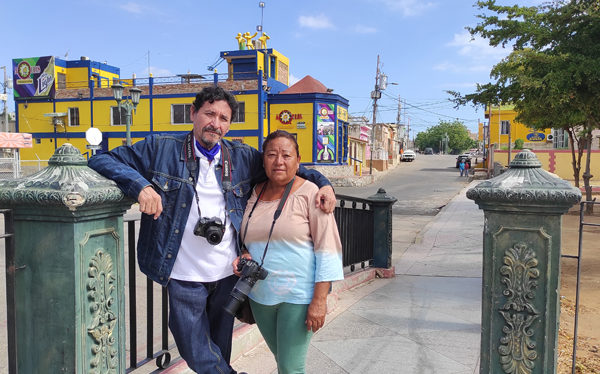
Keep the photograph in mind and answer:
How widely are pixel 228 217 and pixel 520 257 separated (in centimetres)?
143

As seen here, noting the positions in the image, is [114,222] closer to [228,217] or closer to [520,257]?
[228,217]

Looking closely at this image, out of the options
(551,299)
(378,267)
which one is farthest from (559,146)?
(551,299)

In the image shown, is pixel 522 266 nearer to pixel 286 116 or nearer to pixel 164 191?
pixel 164 191

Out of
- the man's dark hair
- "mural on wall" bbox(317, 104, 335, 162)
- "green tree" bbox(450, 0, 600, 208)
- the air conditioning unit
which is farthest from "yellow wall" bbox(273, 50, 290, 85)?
the man's dark hair

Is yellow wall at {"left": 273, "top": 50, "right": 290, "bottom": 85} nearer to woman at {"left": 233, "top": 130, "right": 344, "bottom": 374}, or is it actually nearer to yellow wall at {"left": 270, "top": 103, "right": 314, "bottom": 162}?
yellow wall at {"left": 270, "top": 103, "right": 314, "bottom": 162}

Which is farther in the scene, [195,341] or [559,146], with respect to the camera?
[559,146]

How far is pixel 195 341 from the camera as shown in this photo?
2438 mm

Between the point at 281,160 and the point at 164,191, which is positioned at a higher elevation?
the point at 281,160

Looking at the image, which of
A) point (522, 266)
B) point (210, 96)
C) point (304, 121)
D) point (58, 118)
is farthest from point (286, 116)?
point (522, 266)

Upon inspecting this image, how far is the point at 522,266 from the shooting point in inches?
89.7

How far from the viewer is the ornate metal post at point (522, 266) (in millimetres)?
2221

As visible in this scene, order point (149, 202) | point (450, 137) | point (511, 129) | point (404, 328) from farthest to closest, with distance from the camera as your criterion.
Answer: point (450, 137) < point (511, 129) < point (404, 328) < point (149, 202)

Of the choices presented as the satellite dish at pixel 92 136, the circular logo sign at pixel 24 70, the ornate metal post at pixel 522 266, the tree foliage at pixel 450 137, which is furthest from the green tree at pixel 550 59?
the tree foliage at pixel 450 137

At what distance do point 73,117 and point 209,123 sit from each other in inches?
1451
